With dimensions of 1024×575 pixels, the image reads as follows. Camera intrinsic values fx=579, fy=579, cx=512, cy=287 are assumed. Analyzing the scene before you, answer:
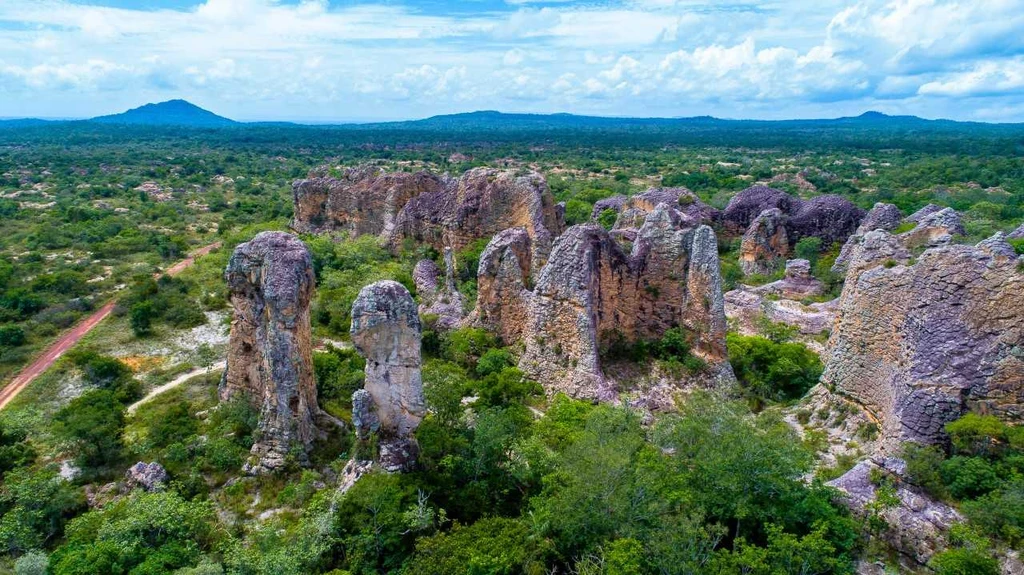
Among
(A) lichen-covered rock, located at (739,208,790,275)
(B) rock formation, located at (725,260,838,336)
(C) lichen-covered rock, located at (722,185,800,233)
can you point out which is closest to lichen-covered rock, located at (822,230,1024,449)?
(B) rock formation, located at (725,260,838,336)

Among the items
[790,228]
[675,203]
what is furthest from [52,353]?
[790,228]

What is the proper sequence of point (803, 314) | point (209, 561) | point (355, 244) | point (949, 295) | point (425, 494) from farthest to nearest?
point (355, 244) → point (803, 314) → point (949, 295) → point (425, 494) → point (209, 561)

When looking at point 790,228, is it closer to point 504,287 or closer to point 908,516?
point 504,287

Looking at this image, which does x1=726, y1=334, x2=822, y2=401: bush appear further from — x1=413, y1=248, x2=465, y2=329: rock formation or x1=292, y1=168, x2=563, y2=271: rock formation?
x1=413, y1=248, x2=465, y2=329: rock formation

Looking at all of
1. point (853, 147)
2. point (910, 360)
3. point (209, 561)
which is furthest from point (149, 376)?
point (853, 147)

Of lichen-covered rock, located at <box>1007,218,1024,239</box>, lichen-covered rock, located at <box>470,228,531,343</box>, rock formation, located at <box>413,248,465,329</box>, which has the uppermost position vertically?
lichen-covered rock, located at <box>1007,218,1024,239</box>

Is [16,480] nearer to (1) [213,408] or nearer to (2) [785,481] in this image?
(1) [213,408]
